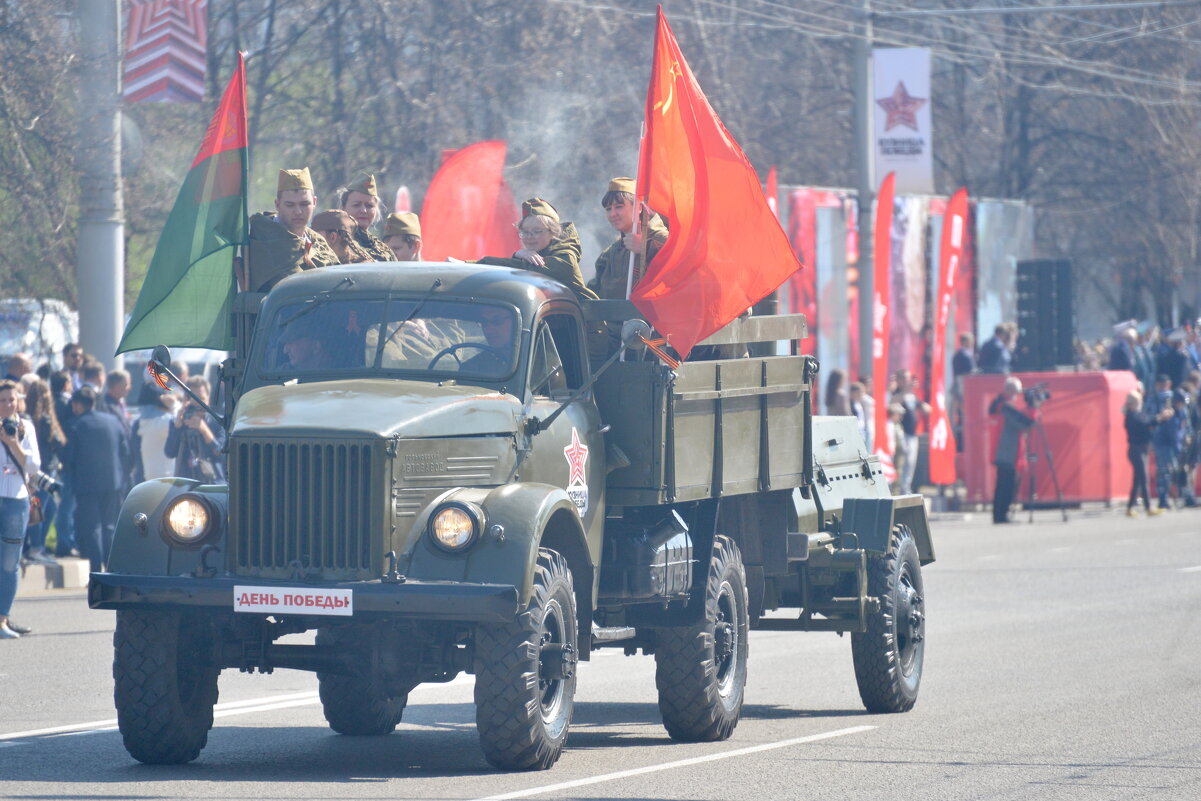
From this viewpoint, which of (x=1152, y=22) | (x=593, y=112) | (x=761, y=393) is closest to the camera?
(x=761, y=393)

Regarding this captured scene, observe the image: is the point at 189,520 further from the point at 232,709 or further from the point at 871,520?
the point at 871,520

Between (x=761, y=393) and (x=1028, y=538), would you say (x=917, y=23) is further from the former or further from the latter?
(x=761, y=393)

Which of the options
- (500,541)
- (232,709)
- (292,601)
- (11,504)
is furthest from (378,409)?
(11,504)

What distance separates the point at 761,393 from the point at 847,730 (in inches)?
70.7

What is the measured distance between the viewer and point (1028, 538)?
24891 millimetres

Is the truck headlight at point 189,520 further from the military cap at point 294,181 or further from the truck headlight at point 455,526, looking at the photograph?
the military cap at point 294,181

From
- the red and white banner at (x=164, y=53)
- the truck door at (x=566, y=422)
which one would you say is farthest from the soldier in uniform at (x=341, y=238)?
the red and white banner at (x=164, y=53)

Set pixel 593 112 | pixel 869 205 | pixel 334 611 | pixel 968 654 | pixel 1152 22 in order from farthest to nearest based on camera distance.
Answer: pixel 1152 22, pixel 593 112, pixel 869 205, pixel 968 654, pixel 334 611

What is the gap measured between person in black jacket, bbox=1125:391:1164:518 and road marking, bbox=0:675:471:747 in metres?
16.2

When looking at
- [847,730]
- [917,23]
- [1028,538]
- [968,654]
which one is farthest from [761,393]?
[917,23]

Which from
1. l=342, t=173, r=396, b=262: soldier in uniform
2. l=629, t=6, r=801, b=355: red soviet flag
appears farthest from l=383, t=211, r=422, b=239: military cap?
l=629, t=6, r=801, b=355: red soviet flag

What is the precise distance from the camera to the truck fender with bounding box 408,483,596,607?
855 centimetres

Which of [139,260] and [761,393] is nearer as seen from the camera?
[761,393]

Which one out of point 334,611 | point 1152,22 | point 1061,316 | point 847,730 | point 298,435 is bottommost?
point 847,730
